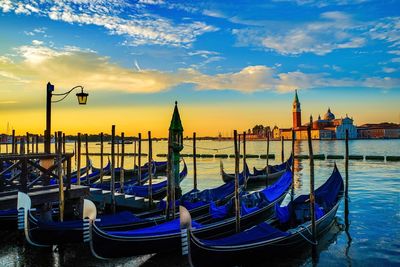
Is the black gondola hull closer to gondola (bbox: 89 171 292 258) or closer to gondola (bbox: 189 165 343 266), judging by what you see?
gondola (bbox: 189 165 343 266)

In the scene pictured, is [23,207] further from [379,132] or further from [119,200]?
[379,132]

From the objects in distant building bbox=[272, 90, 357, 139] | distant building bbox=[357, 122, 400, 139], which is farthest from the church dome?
distant building bbox=[357, 122, 400, 139]

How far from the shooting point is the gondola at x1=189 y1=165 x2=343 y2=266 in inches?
259

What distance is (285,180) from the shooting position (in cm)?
1360

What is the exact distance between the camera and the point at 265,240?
24.1 feet

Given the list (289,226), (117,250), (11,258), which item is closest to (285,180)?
(289,226)

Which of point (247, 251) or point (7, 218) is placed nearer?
point (247, 251)

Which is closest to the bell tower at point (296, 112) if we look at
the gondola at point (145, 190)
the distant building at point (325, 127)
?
the distant building at point (325, 127)

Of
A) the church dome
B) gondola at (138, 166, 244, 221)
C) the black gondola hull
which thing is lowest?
the black gondola hull

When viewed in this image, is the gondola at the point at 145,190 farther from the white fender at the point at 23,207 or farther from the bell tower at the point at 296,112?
the bell tower at the point at 296,112

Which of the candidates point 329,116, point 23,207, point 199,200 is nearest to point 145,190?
point 199,200

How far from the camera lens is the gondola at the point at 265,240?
6.59 meters

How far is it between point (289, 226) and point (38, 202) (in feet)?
19.9

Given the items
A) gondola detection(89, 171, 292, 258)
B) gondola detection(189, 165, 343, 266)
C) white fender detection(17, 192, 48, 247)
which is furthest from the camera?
white fender detection(17, 192, 48, 247)
